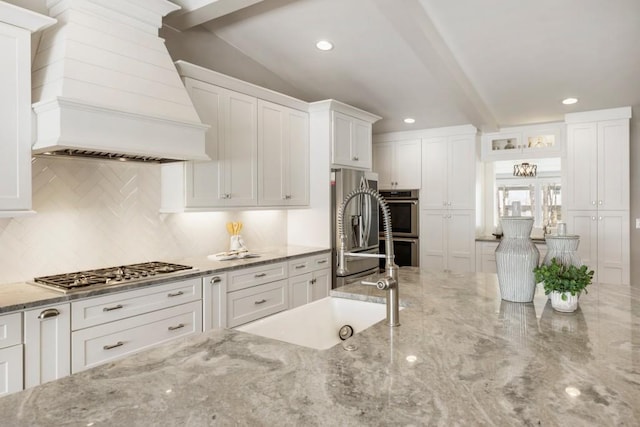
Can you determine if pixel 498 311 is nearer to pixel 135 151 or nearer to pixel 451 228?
pixel 135 151

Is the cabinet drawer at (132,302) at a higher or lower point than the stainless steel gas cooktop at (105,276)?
lower

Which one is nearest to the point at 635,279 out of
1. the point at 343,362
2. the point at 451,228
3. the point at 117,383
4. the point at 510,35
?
the point at 451,228

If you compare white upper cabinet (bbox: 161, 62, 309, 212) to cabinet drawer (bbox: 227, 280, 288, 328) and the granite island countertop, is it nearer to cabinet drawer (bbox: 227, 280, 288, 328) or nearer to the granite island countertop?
cabinet drawer (bbox: 227, 280, 288, 328)

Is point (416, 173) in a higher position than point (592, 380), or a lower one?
higher

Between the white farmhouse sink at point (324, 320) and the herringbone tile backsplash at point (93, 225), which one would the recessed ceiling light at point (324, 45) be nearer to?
the herringbone tile backsplash at point (93, 225)

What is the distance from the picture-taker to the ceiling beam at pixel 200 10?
2797 millimetres

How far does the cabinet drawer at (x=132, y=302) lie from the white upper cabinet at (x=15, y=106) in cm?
60

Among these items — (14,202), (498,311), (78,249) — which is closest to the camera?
(498,311)

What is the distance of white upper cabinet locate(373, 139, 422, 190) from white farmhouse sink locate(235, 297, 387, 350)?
4055 mm

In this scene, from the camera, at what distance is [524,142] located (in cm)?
534

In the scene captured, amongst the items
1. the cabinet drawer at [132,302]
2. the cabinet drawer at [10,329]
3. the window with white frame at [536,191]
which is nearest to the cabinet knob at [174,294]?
the cabinet drawer at [132,302]

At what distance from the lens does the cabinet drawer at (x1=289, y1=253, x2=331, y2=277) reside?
368 cm

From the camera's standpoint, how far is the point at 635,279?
15.4 ft

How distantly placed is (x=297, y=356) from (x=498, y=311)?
0.90 meters
